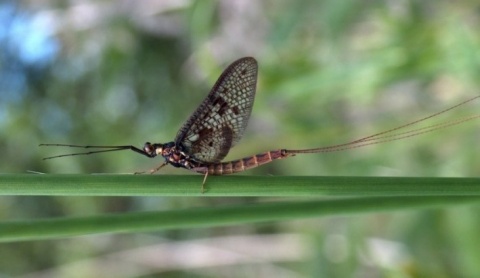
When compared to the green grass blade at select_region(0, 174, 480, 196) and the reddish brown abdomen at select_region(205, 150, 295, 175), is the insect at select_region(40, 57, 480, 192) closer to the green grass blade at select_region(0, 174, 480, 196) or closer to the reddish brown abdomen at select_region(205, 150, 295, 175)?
the reddish brown abdomen at select_region(205, 150, 295, 175)

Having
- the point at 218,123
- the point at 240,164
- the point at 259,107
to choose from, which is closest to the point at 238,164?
the point at 240,164

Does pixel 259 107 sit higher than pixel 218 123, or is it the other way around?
pixel 259 107

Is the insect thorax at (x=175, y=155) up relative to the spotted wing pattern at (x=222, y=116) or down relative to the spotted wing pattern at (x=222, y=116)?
down

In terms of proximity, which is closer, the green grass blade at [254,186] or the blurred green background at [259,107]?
the green grass blade at [254,186]

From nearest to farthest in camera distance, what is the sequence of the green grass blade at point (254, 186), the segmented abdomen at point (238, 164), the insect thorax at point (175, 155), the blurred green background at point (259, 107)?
the green grass blade at point (254, 186), the segmented abdomen at point (238, 164), the insect thorax at point (175, 155), the blurred green background at point (259, 107)

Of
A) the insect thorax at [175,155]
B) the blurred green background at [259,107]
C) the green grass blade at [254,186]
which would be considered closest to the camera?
the green grass blade at [254,186]

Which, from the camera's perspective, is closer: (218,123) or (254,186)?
(254,186)

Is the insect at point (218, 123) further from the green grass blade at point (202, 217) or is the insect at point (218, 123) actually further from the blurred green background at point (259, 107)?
the blurred green background at point (259, 107)

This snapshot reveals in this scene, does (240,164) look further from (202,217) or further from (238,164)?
(202,217)

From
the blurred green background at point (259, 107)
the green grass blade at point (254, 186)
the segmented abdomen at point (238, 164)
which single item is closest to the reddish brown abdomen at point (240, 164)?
the segmented abdomen at point (238, 164)
